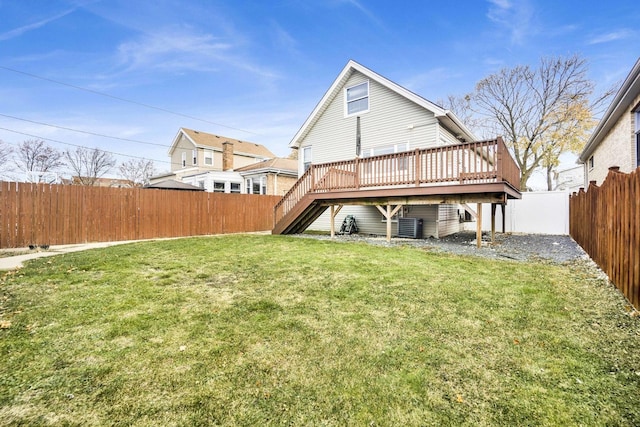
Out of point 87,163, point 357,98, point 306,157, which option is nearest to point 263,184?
point 306,157

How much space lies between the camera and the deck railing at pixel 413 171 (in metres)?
7.64

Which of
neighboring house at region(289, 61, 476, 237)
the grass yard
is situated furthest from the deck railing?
the grass yard

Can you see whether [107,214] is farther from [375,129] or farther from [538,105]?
[538,105]

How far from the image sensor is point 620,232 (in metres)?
4.08

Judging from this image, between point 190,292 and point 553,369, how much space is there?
423 cm

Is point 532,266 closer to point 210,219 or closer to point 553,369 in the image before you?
point 553,369

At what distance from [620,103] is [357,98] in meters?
8.62

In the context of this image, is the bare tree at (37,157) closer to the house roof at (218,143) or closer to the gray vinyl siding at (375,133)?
the house roof at (218,143)

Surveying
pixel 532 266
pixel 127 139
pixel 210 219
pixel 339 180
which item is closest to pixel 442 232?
pixel 339 180

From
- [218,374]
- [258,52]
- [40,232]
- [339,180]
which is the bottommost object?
[218,374]

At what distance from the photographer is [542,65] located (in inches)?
854

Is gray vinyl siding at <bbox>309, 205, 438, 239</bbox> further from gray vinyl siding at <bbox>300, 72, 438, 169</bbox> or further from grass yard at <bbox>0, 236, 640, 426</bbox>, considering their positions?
grass yard at <bbox>0, 236, 640, 426</bbox>

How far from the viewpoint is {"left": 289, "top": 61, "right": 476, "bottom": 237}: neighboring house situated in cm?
1126

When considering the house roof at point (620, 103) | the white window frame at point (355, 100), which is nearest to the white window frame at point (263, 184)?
the white window frame at point (355, 100)
